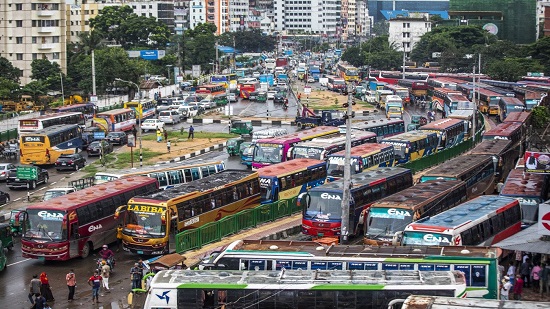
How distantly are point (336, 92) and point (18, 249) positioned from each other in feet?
265

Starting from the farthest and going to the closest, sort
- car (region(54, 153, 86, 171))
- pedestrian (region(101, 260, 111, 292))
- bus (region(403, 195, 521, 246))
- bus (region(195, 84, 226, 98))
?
1. bus (region(195, 84, 226, 98))
2. car (region(54, 153, 86, 171))
3. pedestrian (region(101, 260, 111, 292))
4. bus (region(403, 195, 521, 246))

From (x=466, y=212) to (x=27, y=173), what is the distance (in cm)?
2412

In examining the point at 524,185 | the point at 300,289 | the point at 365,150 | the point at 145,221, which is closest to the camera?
the point at 300,289

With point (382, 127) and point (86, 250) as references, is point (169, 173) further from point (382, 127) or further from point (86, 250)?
point (382, 127)

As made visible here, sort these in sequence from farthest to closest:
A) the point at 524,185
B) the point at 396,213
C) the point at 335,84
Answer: the point at 335,84 → the point at 524,185 → the point at 396,213

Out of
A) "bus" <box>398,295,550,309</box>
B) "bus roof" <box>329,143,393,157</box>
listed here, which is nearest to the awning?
"bus" <box>398,295,550,309</box>

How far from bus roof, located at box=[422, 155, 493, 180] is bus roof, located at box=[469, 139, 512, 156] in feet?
Answer: 6.12

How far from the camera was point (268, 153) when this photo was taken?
146 feet

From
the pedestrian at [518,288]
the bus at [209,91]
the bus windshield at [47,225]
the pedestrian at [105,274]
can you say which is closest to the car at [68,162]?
the bus windshield at [47,225]

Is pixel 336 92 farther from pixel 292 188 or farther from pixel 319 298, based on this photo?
pixel 319 298

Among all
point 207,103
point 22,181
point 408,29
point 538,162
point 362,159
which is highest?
point 408,29

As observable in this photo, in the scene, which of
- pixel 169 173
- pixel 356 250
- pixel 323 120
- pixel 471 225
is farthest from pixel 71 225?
Answer: pixel 323 120

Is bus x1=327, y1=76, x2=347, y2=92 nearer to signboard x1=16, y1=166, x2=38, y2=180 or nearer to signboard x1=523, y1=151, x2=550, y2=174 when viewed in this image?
signboard x1=16, y1=166, x2=38, y2=180

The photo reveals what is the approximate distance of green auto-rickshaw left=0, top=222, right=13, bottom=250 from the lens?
3048cm
